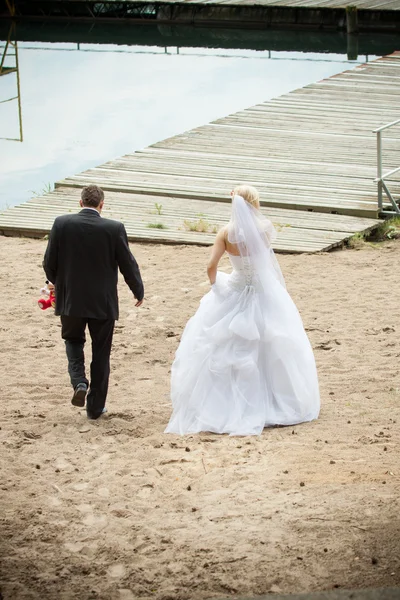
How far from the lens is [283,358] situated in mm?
6816

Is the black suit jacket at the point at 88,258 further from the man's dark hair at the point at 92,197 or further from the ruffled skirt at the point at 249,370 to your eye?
the ruffled skirt at the point at 249,370

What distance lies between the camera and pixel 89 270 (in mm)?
6551

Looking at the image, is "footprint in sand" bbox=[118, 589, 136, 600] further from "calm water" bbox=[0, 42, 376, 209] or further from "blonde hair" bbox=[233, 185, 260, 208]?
"calm water" bbox=[0, 42, 376, 209]

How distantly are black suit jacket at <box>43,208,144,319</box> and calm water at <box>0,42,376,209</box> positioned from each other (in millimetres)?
8392

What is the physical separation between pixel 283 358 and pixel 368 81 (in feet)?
44.2

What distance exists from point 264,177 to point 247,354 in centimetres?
695

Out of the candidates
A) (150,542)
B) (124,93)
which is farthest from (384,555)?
(124,93)

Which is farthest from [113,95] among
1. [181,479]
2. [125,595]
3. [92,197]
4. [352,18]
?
[125,595]

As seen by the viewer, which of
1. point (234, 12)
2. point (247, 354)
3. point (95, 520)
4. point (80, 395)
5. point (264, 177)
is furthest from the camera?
point (234, 12)

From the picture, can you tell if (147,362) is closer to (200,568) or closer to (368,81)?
(200,568)

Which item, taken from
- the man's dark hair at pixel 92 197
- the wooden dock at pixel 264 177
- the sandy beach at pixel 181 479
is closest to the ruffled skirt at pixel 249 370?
the sandy beach at pixel 181 479

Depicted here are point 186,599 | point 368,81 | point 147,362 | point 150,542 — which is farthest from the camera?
point 368,81

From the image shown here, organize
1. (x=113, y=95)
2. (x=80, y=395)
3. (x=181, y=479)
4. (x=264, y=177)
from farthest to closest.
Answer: (x=113, y=95) < (x=264, y=177) < (x=80, y=395) < (x=181, y=479)

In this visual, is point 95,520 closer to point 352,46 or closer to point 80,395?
point 80,395
